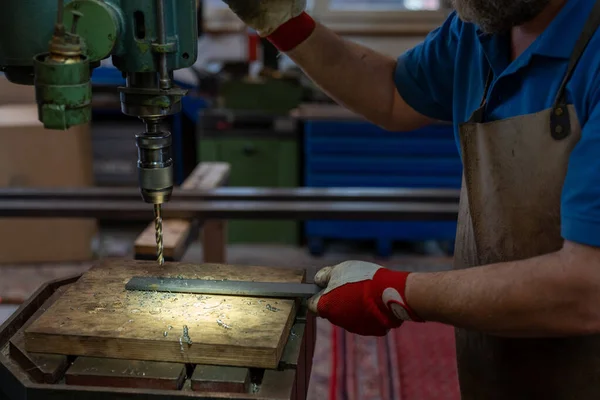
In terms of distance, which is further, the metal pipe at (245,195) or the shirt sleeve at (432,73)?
the metal pipe at (245,195)

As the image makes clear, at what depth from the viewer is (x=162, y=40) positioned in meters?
1.01

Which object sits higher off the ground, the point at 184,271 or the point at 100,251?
the point at 184,271

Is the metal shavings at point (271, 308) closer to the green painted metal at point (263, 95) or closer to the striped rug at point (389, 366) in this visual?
the striped rug at point (389, 366)

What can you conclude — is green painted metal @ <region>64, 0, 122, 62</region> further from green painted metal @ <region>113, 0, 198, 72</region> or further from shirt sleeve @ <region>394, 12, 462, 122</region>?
shirt sleeve @ <region>394, 12, 462, 122</region>

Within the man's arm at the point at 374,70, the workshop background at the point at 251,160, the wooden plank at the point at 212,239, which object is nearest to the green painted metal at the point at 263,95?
the workshop background at the point at 251,160

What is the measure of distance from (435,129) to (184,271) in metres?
2.36

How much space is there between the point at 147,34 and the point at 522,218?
0.65 m

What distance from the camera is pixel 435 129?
3.41m

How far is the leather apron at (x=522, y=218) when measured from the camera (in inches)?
42.4

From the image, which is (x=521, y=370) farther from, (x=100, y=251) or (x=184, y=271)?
(x=100, y=251)

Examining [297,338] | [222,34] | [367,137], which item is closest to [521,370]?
[297,338]

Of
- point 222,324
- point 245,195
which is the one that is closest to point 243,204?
point 245,195

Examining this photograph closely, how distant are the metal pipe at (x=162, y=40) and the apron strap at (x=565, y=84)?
0.59 metres

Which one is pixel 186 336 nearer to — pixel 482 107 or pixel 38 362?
pixel 38 362
